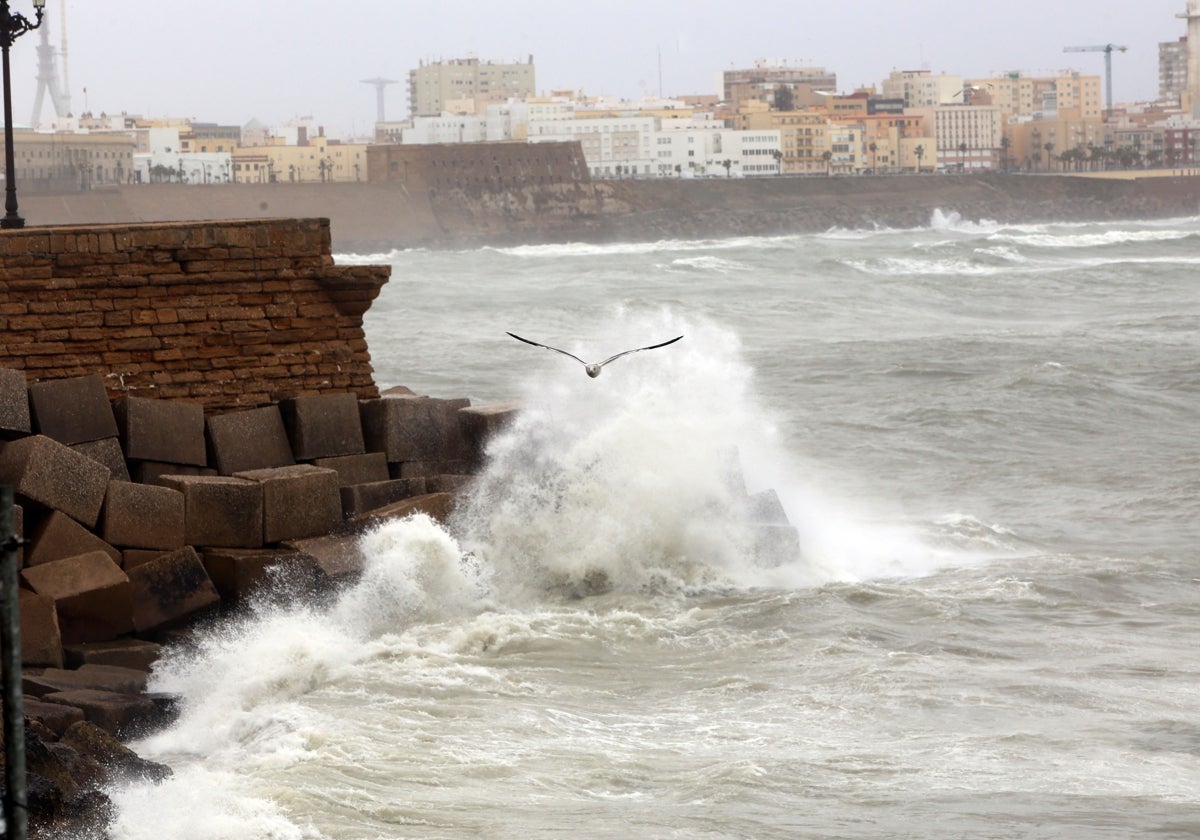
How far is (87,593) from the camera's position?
6.30 meters

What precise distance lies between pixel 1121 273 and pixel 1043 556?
28.5m

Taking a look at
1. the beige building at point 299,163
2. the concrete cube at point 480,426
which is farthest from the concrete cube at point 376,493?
the beige building at point 299,163

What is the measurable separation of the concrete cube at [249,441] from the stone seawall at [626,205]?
54463mm

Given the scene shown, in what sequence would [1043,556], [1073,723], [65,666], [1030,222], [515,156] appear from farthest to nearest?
1. [1030,222]
2. [515,156]
3. [1043,556]
4. [65,666]
5. [1073,723]

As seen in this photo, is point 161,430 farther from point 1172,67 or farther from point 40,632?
point 1172,67

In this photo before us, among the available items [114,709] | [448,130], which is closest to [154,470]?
[114,709]

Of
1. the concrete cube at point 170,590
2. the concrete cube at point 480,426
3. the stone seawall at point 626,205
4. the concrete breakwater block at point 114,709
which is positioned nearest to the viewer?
the concrete breakwater block at point 114,709

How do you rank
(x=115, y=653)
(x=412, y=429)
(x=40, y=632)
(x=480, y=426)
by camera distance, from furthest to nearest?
(x=480, y=426) < (x=412, y=429) < (x=115, y=653) < (x=40, y=632)

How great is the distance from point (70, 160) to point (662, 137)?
3941 centimetres

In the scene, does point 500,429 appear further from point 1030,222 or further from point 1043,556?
point 1030,222

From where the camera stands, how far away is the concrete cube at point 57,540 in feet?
21.0

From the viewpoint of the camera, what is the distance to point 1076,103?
15200 centimetres

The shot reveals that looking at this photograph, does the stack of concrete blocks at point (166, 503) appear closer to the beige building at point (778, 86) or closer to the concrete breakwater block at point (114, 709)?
the concrete breakwater block at point (114, 709)

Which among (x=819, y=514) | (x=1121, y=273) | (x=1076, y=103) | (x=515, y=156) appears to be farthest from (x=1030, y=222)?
(x=819, y=514)
